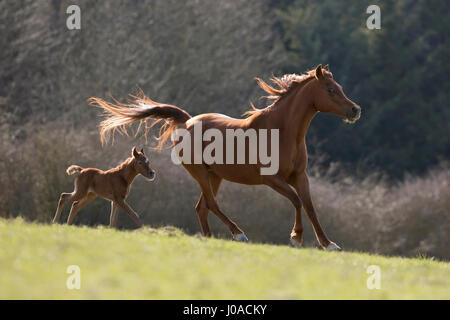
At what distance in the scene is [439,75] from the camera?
38125 mm

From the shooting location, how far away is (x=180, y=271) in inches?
262

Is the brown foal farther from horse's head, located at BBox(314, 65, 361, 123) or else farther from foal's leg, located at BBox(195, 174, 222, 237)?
horse's head, located at BBox(314, 65, 361, 123)

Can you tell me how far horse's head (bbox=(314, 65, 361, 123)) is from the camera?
10.5m

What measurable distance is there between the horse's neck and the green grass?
77.1 inches

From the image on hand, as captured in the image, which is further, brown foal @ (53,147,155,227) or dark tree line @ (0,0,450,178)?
dark tree line @ (0,0,450,178)

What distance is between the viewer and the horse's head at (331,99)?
1054 centimetres

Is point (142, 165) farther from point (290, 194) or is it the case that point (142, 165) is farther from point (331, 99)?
point (331, 99)

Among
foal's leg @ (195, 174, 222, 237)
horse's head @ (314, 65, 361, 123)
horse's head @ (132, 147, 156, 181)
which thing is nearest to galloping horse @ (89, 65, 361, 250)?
horse's head @ (314, 65, 361, 123)

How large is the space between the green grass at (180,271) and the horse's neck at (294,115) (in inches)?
77.1

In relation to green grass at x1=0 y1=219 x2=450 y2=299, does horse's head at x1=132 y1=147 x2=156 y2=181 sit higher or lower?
higher

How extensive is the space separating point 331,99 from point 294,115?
0.53m

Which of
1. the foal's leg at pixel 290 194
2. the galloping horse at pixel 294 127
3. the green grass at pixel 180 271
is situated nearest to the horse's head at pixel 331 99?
the galloping horse at pixel 294 127
